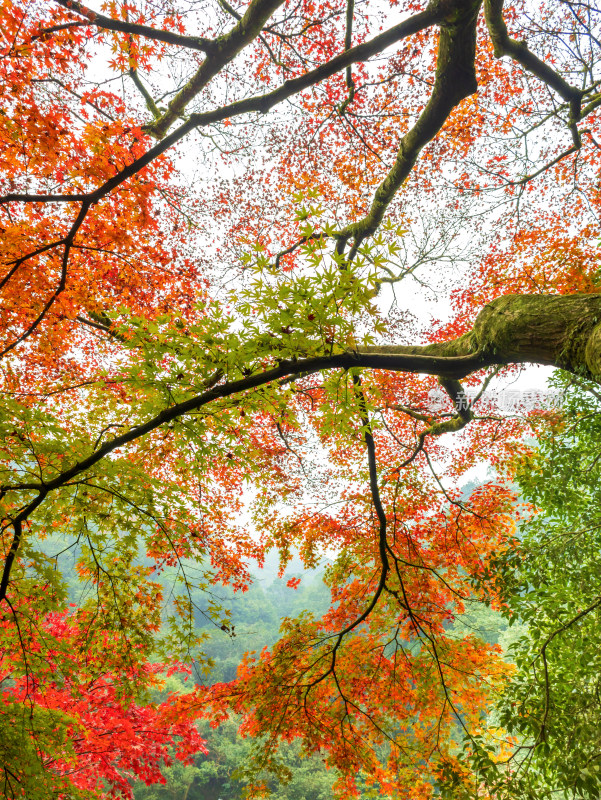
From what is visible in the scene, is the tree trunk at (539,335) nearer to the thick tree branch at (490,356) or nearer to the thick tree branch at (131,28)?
the thick tree branch at (490,356)

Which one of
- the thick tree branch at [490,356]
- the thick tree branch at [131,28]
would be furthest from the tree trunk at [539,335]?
the thick tree branch at [131,28]

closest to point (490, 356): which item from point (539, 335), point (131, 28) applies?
point (539, 335)

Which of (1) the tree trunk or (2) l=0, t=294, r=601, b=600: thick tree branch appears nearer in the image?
(2) l=0, t=294, r=601, b=600: thick tree branch

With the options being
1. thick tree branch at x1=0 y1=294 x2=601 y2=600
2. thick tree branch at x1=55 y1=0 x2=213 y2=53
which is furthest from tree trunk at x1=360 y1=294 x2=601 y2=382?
thick tree branch at x1=55 y1=0 x2=213 y2=53

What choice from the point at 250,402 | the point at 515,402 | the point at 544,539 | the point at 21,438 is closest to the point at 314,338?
the point at 250,402

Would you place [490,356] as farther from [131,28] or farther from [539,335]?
[131,28]

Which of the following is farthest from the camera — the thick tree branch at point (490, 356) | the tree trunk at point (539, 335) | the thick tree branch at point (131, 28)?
the thick tree branch at point (131, 28)

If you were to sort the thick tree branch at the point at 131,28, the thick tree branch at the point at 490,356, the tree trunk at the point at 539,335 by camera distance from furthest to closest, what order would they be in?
the thick tree branch at the point at 131,28, the tree trunk at the point at 539,335, the thick tree branch at the point at 490,356

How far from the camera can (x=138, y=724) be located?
21.5 ft

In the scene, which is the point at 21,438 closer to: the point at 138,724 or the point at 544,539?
Result: the point at 544,539

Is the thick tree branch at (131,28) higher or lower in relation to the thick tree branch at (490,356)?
higher

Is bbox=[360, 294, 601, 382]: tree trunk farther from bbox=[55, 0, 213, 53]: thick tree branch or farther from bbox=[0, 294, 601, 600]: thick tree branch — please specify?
bbox=[55, 0, 213, 53]: thick tree branch

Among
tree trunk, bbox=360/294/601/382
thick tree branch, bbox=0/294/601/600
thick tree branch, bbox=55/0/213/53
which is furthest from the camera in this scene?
thick tree branch, bbox=55/0/213/53

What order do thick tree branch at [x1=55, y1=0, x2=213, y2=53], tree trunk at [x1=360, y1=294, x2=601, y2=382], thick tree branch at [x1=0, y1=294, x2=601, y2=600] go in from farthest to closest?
thick tree branch at [x1=55, y1=0, x2=213, y2=53]
tree trunk at [x1=360, y1=294, x2=601, y2=382]
thick tree branch at [x1=0, y1=294, x2=601, y2=600]
